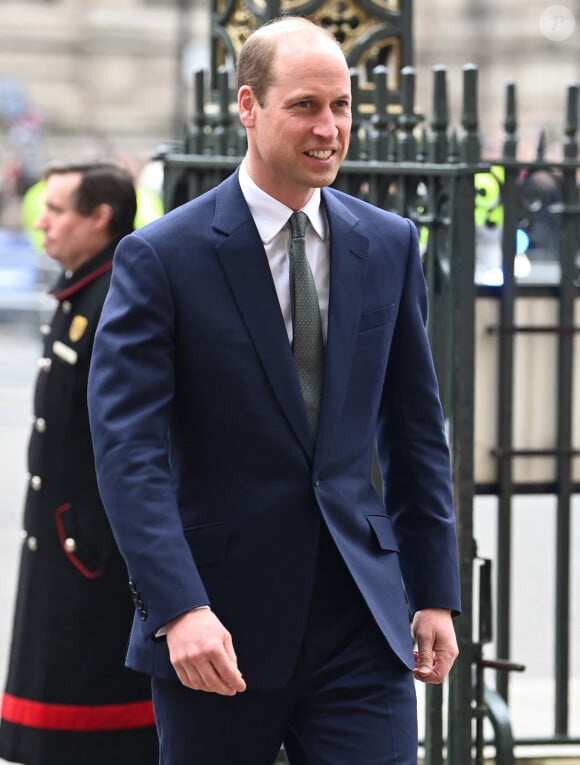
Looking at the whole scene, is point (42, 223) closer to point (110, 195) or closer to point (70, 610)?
point (110, 195)

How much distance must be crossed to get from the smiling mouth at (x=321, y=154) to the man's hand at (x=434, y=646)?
837mm

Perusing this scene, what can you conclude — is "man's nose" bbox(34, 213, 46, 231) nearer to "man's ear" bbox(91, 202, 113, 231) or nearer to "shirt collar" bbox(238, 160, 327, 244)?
"man's ear" bbox(91, 202, 113, 231)

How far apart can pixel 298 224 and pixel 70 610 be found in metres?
1.75

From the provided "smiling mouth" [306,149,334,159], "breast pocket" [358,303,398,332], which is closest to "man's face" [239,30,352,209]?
"smiling mouth" [306,149,334,159]

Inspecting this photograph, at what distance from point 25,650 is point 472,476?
1.25 meters

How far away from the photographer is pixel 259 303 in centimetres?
303

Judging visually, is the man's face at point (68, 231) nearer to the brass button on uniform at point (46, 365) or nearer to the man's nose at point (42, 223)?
the man's nose at point (42, 223)

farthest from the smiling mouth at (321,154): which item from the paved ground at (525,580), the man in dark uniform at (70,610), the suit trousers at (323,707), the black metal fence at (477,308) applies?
the paved ground at (525,580)

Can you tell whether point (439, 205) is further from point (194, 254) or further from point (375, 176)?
point (194, 254)

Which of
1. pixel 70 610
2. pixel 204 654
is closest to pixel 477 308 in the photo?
pixel 70 610

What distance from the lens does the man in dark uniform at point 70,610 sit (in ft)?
14.7

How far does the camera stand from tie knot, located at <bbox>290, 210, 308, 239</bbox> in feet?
10.1

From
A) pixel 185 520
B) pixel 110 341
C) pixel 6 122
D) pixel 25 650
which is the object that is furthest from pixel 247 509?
pixel 6 122

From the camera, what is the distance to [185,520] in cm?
304
